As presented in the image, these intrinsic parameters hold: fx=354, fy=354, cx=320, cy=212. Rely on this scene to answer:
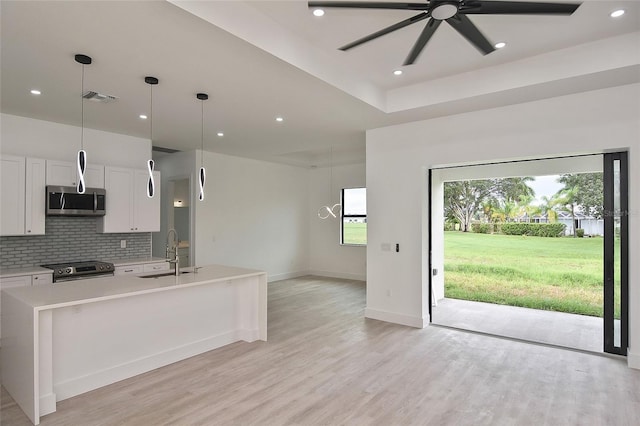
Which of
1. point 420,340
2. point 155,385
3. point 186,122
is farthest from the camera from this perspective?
point 186,122

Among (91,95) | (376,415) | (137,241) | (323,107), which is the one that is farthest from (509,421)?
(137,241)

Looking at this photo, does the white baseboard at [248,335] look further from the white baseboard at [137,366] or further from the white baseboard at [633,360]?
the white baseboard at [633,360]

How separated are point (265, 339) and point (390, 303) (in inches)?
75.1

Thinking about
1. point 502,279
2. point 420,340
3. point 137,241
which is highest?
point 137,241

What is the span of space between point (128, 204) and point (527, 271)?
5.92 metres

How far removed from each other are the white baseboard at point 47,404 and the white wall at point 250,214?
412 centimetres

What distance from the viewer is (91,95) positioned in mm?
3844

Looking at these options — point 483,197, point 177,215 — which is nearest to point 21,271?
point 177,215

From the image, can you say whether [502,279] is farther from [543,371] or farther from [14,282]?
[14,282]

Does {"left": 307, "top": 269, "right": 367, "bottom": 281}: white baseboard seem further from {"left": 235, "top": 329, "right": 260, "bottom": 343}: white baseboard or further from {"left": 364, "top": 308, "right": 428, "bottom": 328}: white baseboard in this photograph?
{"left": 235, "top": 329, "right": 260, "bottom": 343}: white baseboard

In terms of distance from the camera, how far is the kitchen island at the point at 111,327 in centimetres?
274

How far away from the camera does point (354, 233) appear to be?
29.0 ft

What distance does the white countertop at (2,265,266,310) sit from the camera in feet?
9.07

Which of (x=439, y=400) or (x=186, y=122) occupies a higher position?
(x=186, y=122)
